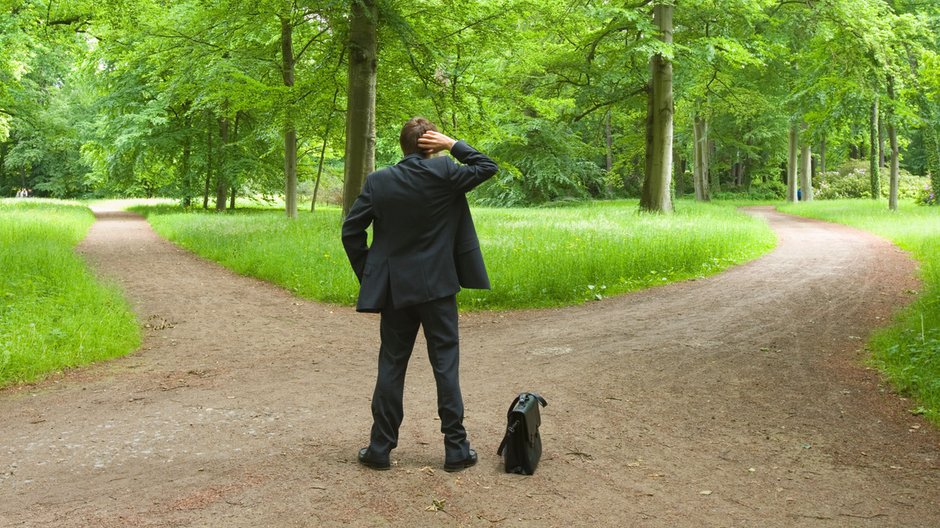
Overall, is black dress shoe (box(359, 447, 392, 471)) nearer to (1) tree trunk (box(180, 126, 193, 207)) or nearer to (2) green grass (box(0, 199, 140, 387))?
(2) green grass (box(0, 199, 140, 387))

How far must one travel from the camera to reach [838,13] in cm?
1884

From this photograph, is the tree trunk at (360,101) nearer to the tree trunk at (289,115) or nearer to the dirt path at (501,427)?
the tree trunk at (289,115)

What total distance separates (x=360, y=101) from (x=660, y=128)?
30.6ft

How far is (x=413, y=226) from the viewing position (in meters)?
4.41

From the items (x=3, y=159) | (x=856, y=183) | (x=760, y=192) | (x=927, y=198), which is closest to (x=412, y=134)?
(x=927, y=198)

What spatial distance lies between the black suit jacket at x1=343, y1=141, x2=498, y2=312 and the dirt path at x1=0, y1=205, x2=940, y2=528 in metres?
1.06

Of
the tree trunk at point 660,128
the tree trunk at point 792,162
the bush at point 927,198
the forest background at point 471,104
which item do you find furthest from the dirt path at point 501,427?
the tree trunk at point 792,162

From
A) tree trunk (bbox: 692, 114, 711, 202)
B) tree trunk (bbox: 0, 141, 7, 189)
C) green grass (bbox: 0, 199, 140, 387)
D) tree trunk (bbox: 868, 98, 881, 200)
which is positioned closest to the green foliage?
tree trunk (bbox: 692, 114, 711, 202)

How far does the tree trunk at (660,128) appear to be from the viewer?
2034 centimetres

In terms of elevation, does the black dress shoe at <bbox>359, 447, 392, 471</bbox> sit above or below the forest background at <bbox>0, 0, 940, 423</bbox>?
below

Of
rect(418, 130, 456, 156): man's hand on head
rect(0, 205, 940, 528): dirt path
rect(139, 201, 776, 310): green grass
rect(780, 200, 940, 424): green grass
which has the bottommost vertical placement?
rect(0, 205, 940, 528): dirt path

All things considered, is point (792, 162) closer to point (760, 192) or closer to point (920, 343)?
point (760, 192)

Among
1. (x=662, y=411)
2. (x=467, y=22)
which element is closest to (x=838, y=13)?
(x=467, y=22)

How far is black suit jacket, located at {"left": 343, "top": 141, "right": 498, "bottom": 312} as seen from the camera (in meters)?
4.37
